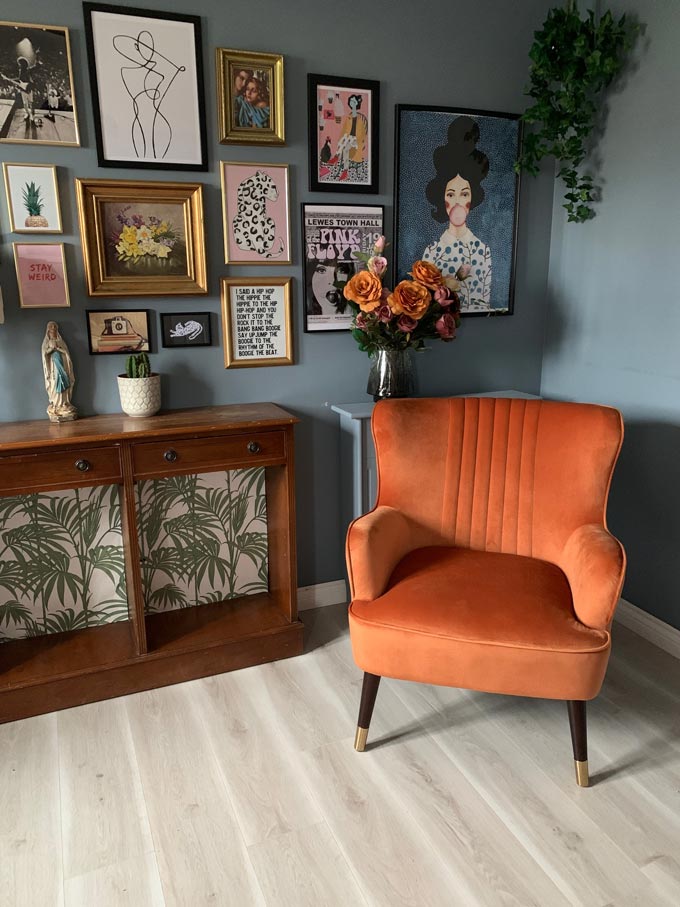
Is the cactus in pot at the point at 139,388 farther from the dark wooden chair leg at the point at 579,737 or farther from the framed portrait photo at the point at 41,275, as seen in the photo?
the dark wooden chair leg at the point at 579,737

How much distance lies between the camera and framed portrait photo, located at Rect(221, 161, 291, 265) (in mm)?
2246

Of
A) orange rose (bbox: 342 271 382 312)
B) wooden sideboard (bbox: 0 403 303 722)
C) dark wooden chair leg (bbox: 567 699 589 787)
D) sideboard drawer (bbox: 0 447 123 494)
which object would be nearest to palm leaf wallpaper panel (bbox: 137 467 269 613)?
wooden sideboard (bbox: 0 403 303 722)

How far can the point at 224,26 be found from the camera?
6.96 feet

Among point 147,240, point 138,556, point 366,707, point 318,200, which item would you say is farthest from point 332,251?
point 366,707

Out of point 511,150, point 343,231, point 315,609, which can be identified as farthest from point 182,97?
point 315,609

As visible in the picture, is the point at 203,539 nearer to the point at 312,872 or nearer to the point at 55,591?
the point at 55,591

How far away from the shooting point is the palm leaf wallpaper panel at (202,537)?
2387 millimetres

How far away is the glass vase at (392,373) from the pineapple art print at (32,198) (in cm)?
114

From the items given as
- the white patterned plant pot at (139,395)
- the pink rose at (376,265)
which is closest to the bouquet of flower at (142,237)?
the white patterned plant pot at (139,395)

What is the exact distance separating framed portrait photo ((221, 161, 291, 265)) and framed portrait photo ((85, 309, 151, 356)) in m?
0.37

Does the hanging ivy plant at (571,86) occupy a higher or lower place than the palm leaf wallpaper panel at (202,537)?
higher

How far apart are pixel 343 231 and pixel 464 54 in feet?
2.64

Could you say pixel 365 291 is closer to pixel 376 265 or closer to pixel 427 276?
pixel 376 265

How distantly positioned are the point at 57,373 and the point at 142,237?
0.53m
